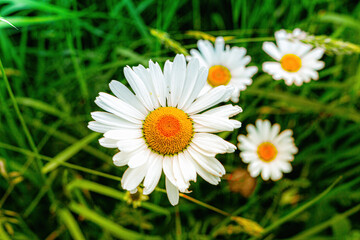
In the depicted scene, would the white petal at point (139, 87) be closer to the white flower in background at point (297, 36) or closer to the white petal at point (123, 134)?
the white petal at point (123, 134)

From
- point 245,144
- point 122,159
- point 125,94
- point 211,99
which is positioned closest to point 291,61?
point 245,144

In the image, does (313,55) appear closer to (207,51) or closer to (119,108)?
(207,51)

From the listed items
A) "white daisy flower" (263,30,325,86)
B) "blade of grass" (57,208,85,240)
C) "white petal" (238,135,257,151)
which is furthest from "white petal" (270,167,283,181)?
"blade of grass" (57,208,85,240)

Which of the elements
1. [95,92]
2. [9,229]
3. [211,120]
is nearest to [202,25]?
[95,92]

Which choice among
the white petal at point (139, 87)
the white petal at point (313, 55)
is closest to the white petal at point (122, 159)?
the white petal at point (139, 87)

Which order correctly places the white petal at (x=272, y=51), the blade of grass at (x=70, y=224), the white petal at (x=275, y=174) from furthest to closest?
the white petal at (x=275, y=174) < the white petal at (x=272, y=51) < the blade of grass at (x=70, y=224)
